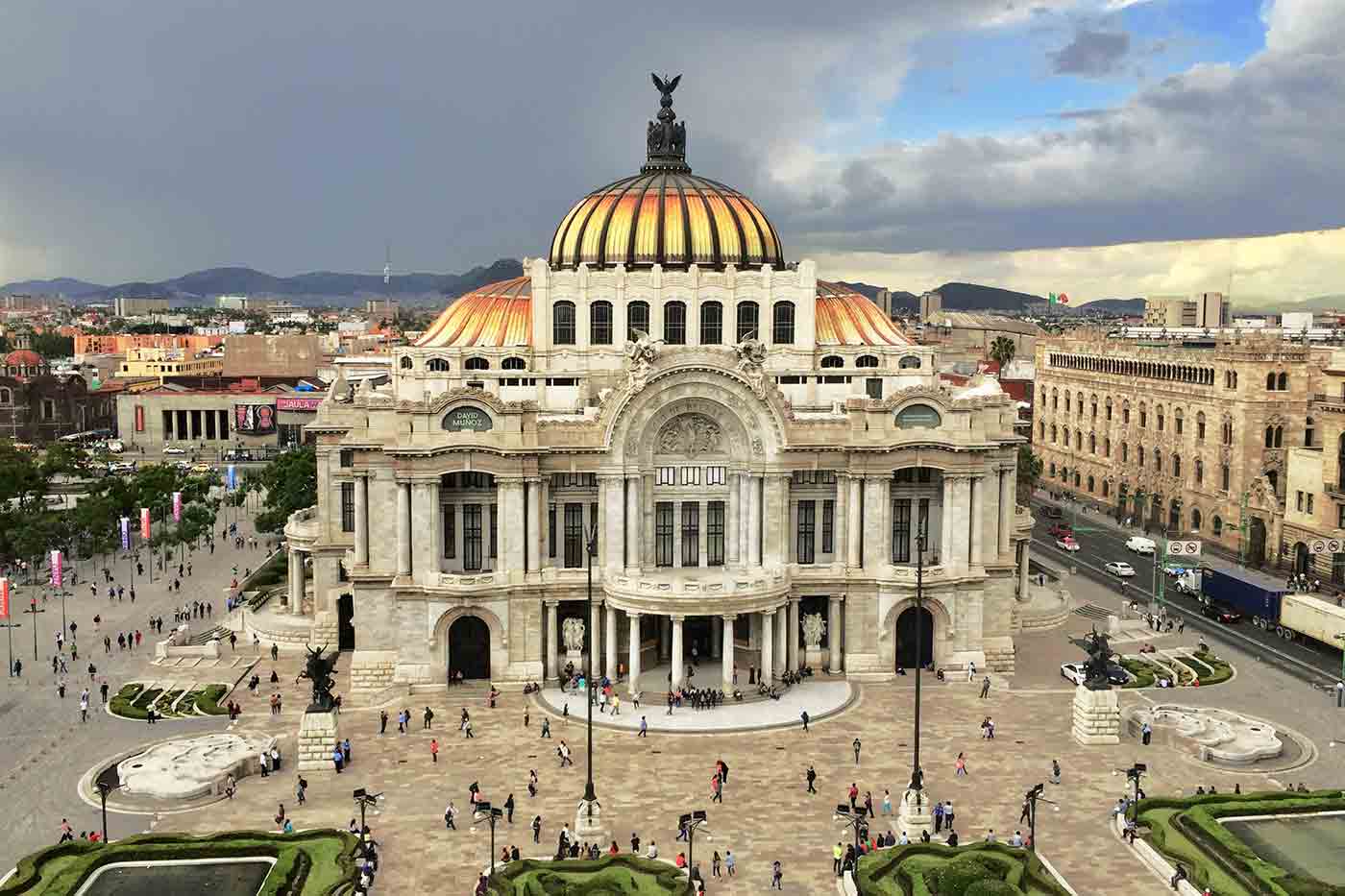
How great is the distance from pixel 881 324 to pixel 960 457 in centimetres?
1547

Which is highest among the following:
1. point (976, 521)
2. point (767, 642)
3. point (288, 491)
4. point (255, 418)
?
point (255, 418)

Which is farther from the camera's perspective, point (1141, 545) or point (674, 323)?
point (1141, 545)

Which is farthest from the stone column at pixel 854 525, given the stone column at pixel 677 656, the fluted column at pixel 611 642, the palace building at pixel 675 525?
the fluted column at pixel 611 642

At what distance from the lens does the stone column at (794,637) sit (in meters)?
71.8

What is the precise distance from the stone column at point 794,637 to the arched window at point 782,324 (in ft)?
58.5

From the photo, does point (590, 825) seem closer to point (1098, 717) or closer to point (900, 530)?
point (1098, 717)

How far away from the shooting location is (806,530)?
7312 centimetres

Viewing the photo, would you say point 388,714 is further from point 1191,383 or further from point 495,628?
point 1191,383

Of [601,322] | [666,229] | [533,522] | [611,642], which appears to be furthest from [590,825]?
[666,229]

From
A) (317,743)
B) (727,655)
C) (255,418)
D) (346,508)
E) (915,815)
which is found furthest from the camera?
(255,418)

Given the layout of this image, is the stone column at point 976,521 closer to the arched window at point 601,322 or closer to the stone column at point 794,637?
the stone column at point 794,637

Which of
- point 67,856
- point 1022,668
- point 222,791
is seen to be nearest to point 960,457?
point 1022,668

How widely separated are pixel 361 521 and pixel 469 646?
30.1 ft

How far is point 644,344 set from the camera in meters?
68.7
